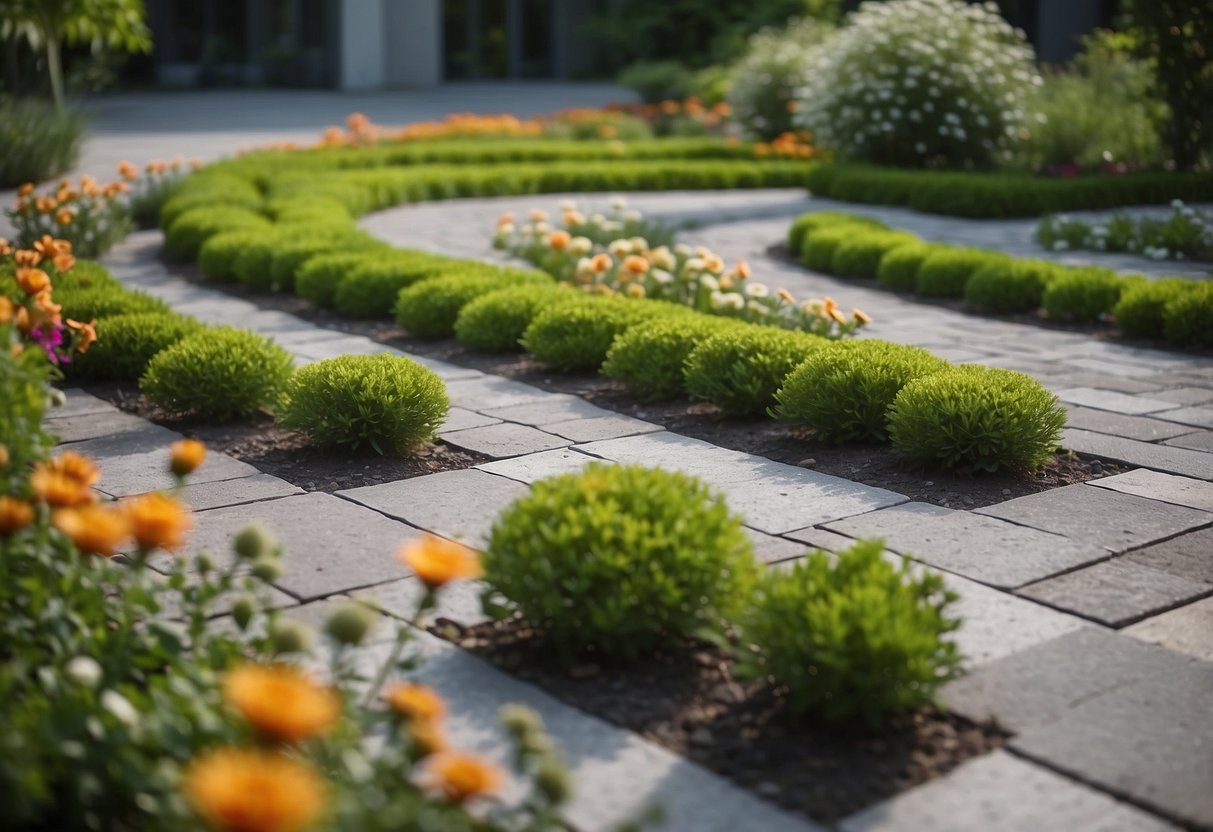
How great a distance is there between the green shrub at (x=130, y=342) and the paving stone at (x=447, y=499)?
186 cm

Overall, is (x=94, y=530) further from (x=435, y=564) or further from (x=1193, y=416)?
(x=1193, y=416)

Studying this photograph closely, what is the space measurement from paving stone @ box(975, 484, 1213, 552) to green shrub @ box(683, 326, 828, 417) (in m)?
1.25

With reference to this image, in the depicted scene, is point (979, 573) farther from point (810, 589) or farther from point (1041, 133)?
point (1041, 133)

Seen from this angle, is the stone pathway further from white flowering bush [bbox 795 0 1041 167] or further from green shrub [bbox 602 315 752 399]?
white flowering bush [bbox 795 0 1041 167]

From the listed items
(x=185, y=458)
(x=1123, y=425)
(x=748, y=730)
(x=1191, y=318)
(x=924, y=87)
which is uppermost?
(x=924, y=87)

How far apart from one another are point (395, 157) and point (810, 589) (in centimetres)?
1281

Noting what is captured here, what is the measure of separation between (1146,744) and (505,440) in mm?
2792

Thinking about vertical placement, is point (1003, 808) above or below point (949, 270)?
below

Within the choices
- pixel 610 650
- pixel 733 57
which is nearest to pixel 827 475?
pixel 610 650

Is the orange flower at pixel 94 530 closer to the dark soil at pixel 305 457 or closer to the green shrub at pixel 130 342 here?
the dark soil at pixel 305 457

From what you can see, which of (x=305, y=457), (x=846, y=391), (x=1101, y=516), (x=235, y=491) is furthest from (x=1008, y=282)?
(x=235, y=491)

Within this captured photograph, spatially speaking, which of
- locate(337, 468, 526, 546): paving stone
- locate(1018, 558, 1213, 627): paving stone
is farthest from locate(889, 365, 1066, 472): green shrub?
locate(337, 468, 526, 546): paving stone

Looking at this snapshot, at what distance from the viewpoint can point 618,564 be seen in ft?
9.29

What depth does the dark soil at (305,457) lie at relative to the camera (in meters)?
4.48
